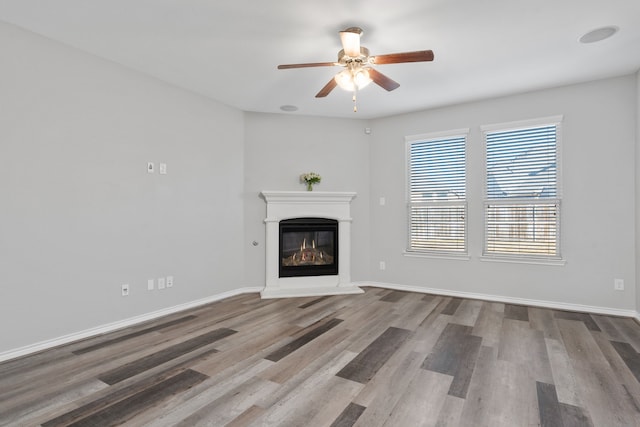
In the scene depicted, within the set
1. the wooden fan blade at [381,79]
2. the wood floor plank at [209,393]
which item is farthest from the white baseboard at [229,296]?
the wooden fan blade at [381,79]

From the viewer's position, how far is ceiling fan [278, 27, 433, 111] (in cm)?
248

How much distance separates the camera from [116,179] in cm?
335

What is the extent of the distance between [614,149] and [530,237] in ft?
4.28

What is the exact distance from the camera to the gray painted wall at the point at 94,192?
2.68 metres

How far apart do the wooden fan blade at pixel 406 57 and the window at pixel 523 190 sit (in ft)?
7.92

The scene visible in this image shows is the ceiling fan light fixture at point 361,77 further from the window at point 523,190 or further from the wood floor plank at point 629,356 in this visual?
the wood floor plank at point 629,356

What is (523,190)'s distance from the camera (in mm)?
4191

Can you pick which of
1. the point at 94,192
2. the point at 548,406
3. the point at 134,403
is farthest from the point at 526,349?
the point at 94,192

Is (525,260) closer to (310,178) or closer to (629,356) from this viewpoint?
(629,356)

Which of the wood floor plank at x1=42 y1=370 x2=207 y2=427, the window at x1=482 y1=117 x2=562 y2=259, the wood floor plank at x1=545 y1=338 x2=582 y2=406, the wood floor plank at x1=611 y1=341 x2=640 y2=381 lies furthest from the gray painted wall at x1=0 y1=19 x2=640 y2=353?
the wood floor plank at x1=545 y1=338 x2=582 y2=406

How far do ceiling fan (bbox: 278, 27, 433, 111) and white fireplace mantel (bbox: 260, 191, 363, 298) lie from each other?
2171 mm

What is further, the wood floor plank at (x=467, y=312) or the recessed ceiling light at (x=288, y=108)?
the recessed ceiling light at (x=288, y=108)

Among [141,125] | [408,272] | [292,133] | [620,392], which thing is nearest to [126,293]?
[141,125]

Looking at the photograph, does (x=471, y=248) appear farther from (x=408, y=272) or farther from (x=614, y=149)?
(x=614, y=149)
